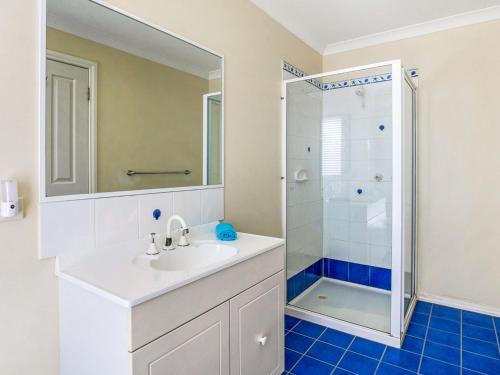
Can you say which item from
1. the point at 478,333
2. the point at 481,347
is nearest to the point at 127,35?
the point at 481,347

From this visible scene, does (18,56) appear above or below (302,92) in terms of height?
below

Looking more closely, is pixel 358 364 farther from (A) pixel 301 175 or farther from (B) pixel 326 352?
(A) pixel 301 175

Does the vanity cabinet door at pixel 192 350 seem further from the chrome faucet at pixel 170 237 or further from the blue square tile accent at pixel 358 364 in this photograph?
the blue square tile accent at pixel 358 364

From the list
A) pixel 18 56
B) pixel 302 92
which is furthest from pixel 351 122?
pixel 18 56

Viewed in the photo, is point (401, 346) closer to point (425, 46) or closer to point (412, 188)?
point (412, 188)

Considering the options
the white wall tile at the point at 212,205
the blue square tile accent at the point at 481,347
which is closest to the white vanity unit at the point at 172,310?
the white wall tile at the point at 212,205

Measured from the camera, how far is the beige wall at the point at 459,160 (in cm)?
256

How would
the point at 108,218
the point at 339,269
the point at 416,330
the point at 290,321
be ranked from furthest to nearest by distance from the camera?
1. the point at 339,269
2. the point at 290,321
3. the point at 416,330
4. the point at 108,218

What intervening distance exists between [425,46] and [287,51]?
1.21 metres

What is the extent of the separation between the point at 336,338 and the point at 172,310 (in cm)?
157

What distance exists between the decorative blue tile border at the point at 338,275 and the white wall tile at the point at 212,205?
1061 millimetres

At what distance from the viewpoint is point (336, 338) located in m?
2.26

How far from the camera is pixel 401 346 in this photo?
2.14 meters

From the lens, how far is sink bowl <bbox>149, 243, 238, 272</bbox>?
1.54 meters
